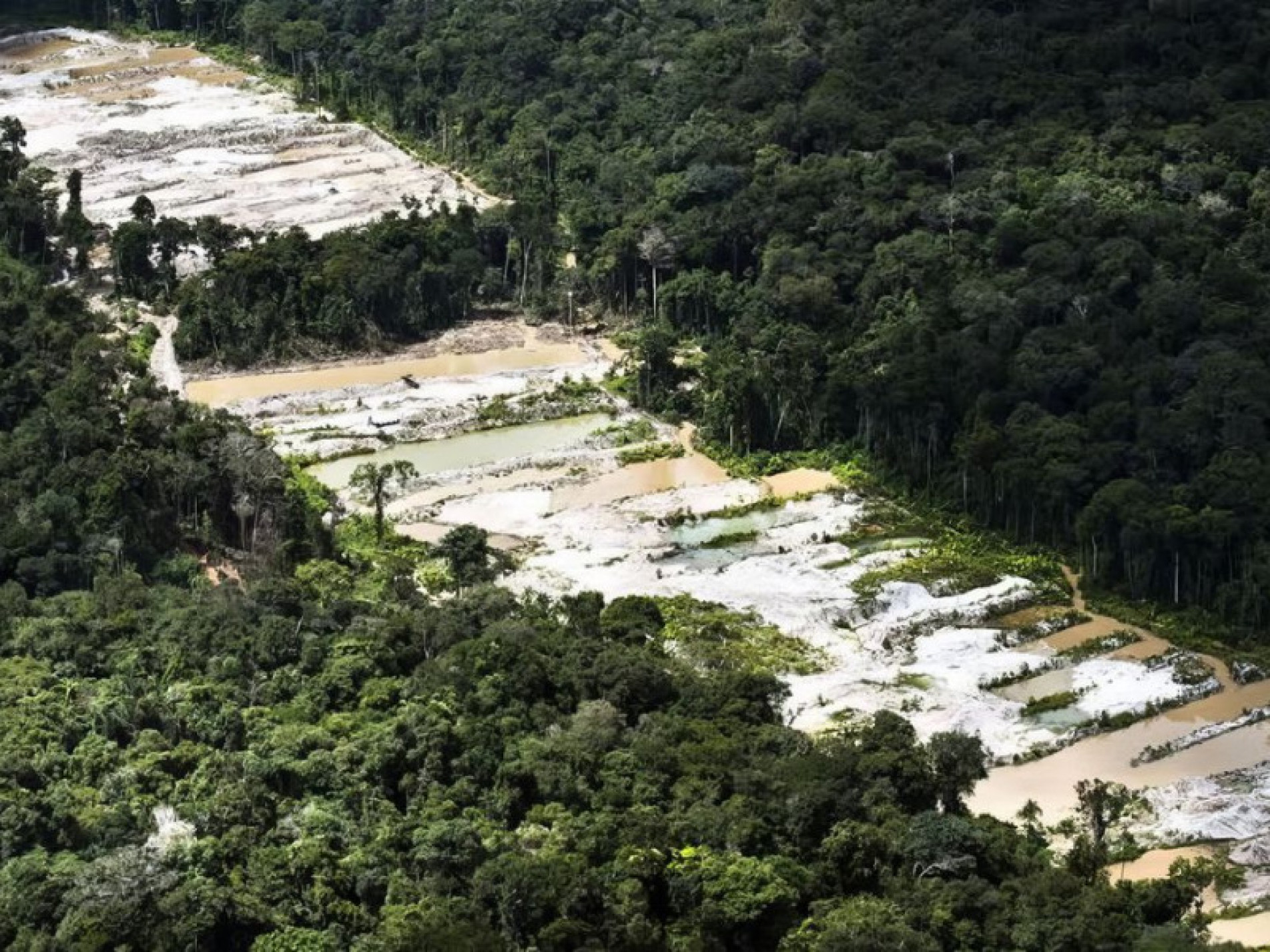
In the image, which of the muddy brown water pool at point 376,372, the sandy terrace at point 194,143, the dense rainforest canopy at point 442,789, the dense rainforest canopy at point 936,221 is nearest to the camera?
the dense rainforest canopy at point 442,789

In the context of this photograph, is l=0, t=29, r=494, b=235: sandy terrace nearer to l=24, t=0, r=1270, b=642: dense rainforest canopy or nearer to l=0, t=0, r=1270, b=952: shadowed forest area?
l=0, t=0, r=1270, b=952: shadowed forest area

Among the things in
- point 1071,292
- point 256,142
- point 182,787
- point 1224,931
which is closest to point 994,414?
point 1071,292

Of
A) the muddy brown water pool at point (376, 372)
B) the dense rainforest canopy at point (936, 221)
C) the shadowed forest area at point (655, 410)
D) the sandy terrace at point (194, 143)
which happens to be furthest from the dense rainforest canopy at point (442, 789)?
the sandy terrace at point (194, 143)

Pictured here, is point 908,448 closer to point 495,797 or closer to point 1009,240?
point 1009,240

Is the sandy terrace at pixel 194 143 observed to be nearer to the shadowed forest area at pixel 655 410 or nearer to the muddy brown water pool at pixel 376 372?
the shadowed forest area at pixel 655 410

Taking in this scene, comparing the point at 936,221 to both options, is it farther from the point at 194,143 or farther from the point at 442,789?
the point at 194,143
